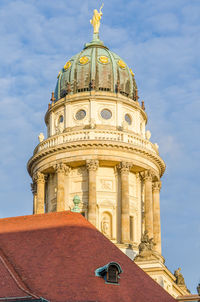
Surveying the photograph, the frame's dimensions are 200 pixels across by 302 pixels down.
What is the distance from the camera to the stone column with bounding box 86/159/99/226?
47969 millimetres

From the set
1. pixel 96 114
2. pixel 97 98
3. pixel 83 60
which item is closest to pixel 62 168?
pixel 96 114

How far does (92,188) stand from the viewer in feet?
160

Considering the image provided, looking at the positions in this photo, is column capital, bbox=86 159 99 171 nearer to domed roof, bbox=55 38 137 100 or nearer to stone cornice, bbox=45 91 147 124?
stone cornice, bbox=45 91 147 124

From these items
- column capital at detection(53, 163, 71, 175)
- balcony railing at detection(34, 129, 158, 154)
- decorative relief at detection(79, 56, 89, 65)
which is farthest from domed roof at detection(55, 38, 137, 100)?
column capital at detection(53, 163, 71, 175)

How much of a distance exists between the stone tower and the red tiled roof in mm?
19052

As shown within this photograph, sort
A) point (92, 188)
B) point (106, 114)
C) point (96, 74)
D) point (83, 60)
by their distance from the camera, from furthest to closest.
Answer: point (83, 60)
point (96, 74)
point (106, 114)
point (92, 188)

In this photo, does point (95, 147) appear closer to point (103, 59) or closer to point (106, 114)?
point (106, 114)

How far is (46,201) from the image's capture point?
174ft

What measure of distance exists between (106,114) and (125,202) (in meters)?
8.21

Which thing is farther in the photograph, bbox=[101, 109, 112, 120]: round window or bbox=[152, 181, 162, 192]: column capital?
bbox=[152, 181, 162, 192]: column capital

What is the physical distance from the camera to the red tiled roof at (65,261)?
2402 centimetres

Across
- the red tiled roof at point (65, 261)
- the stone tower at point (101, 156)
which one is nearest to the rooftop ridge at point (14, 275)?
the red tiled roof at point (65, 261)

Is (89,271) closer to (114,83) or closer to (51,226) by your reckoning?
(51,226)

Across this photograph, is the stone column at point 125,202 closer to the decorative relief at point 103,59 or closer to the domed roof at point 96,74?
the domed roof at point 96,74
